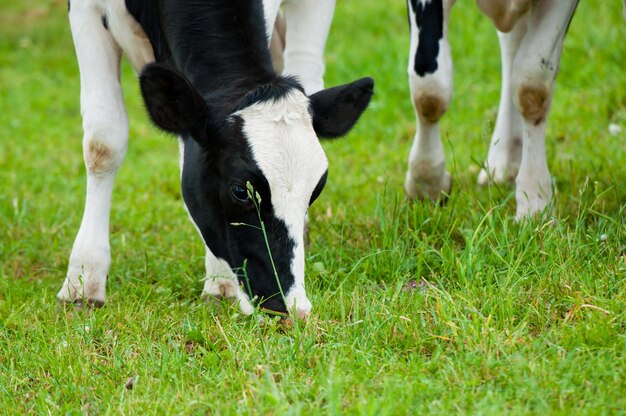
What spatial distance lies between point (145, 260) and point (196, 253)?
0.89 ft

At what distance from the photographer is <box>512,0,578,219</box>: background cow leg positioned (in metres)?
4.57

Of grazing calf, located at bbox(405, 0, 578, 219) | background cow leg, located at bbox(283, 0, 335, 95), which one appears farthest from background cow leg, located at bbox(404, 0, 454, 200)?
background cow leg, located at bbox(283, 0, 335, 95)

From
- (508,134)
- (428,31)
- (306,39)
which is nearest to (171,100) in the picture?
(306,39)

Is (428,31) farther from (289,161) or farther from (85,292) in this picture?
(85,292)

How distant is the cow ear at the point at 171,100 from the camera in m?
3.48

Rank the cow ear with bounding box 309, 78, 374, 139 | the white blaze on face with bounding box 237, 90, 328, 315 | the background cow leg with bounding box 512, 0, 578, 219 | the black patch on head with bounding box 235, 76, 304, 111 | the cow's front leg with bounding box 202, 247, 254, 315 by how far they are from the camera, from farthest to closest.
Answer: the background cow leg with bounding box 512, 0, 578, 219 < the cow's front leg with bounding box 202, 247, 254, 315 < the cow ear with bounding box 309, 78, 374, 139 < the black patch on head with bounding box 235, 76, 304, 111 < the white blaze on face with bounding box 237, 90, 328, 315

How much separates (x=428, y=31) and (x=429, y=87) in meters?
0.29

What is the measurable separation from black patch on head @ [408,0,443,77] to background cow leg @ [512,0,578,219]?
16.7 inches

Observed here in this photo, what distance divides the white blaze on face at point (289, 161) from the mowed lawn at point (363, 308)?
0.21 meters

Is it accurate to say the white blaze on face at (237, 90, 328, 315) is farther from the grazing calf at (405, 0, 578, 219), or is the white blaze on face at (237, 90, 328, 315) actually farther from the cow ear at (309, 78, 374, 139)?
the grazing calf at (405, 0, 578, 219)

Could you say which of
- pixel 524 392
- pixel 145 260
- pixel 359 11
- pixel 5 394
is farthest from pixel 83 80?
pixel 359 11

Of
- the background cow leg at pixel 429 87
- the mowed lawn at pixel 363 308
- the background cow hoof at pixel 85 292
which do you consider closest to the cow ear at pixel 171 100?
the mowed lawn at pixel 363 308

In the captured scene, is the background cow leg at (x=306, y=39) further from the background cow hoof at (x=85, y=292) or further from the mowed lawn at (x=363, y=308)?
the background cow hoof at (x=85, y=292)

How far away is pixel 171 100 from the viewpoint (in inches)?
140
